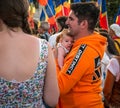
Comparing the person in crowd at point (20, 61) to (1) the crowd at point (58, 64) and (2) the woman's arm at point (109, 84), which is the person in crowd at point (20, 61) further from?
(2) the woman's arm at point (109, 84)

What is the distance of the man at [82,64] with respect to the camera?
143 inches

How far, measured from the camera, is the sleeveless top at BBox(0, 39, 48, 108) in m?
2.45

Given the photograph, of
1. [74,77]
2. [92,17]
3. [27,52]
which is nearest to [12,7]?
[27,52]

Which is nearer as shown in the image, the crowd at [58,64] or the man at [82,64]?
the crowd at [58,64]

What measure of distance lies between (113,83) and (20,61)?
189 centimetres

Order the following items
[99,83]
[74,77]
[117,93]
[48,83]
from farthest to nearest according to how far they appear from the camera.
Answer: [117,93] < [99,83] < [74,77] < [48,83]

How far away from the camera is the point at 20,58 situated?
247 cm

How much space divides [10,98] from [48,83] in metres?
0.29

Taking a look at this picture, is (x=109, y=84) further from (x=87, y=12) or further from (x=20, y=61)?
(x=20, y=61)

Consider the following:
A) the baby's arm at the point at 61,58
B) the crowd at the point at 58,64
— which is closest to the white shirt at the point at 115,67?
the crowd at the point at 58,64

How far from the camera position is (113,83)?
4152 millimetres

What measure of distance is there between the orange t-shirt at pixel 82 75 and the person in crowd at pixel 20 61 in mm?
1022

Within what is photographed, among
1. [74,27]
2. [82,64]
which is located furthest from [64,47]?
[82,64]

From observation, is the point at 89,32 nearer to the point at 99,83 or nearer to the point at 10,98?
the point at 99,83
